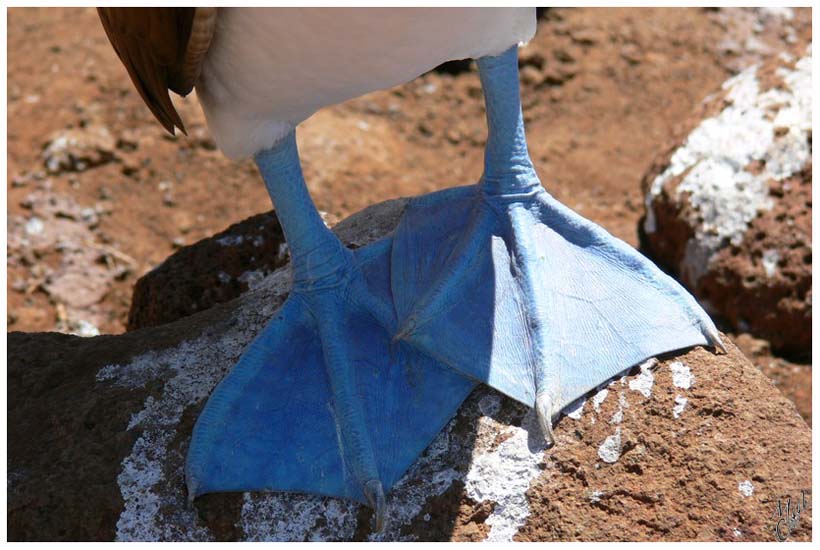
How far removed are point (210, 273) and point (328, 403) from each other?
0.76 meters

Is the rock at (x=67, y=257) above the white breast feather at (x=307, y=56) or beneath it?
beneath

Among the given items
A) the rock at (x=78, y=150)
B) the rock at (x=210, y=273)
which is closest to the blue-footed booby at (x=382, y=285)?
the rock at (x=210, y=273)

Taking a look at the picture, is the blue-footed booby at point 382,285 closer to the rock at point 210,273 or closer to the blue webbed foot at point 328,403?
the blue webbed foot at point 328,403

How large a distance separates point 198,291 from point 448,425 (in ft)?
3.14

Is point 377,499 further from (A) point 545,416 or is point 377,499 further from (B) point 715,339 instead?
(B) point 715,339

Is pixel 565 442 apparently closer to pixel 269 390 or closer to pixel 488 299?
pixel 488 299

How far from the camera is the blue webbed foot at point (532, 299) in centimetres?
218

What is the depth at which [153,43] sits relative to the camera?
6.34 feet

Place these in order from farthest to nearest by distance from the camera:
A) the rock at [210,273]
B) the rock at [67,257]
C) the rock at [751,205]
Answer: the rock at [67,257] < the rock at [751,205] < the rock at [210,273]

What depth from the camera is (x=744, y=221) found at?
3078mm

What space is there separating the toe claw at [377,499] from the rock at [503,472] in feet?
0.08

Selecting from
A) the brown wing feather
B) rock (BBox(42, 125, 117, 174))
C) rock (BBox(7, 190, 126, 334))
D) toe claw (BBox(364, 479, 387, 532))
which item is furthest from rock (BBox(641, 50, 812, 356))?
rock (BBox(42, 125, 117, 174))

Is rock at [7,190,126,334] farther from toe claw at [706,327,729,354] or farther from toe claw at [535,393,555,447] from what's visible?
toe claw at [706,327,729,354]

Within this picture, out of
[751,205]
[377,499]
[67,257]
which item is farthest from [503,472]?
[67,257]
